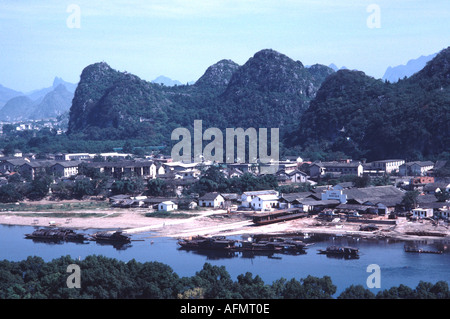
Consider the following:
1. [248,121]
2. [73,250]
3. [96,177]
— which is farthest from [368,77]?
[73,250]

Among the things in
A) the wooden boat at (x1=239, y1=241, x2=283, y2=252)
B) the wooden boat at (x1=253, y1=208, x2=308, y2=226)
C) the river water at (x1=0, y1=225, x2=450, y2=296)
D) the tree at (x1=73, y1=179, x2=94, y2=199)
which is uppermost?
the tree at (x1=73, y1=179, x2=94, y2=199)

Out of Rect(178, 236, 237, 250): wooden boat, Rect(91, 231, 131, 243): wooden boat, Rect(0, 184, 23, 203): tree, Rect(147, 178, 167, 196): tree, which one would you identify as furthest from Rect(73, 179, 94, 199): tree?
Rect(178, 236, 237, 250): wooden boat

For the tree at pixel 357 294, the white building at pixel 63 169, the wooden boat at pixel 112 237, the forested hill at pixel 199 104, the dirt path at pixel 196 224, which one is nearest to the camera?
the tree at pixel 357 294

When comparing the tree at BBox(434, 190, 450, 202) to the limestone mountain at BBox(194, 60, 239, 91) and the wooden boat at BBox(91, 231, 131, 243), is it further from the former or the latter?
the limestone mountain at BBox(194, 60, 239, 91)

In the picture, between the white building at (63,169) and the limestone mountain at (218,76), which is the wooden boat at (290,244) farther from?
the limestone mountain at (218,76)

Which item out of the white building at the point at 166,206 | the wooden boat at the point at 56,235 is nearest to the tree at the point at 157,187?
the white building at the point at 166,206

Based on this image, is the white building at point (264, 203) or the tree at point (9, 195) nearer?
the white building at point (264, 203)
